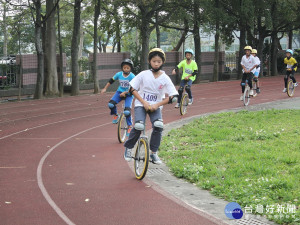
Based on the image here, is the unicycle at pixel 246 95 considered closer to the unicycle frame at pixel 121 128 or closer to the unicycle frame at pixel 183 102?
the unicycle frame at pixel 183 102

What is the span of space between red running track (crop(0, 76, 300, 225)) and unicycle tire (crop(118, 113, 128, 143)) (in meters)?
0.20

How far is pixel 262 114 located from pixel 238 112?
119 centimetres

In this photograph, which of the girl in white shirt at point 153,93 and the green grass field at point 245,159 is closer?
the green grass field at point 245,159

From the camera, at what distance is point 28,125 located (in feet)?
48.4

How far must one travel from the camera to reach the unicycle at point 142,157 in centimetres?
761

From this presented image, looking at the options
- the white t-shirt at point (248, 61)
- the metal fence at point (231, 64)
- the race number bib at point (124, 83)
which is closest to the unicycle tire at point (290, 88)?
the white t-shirt at point (248, 61)

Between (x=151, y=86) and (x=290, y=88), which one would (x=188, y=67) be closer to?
(x=290, y=88)

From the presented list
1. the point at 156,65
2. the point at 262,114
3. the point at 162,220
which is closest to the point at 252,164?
the point at 156,65

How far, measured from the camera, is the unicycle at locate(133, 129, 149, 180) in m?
7.61

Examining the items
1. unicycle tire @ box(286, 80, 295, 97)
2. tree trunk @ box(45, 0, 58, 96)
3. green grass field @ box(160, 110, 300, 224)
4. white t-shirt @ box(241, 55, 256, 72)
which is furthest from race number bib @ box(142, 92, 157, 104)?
tree trunk @ box(45, 0, 58, 96)

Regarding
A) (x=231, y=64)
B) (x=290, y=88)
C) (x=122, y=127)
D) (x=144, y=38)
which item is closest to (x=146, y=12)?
(x=144, y=38)

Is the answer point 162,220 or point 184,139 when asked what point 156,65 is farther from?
point 184,139
